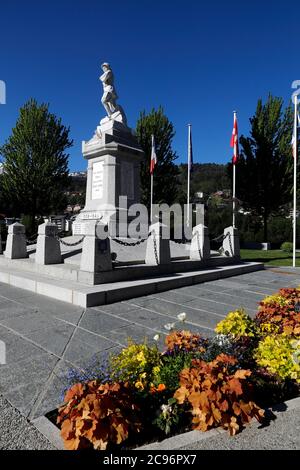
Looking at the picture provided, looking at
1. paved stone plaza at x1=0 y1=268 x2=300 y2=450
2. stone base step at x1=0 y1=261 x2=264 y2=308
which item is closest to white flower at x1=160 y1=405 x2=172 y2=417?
paved stone plaza at x1=0 y1=268 x2=300 y2=450

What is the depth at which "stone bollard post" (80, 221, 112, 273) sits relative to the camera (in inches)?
296

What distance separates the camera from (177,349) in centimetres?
330

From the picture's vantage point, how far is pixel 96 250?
751 cm

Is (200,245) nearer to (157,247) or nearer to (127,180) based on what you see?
(157,247)

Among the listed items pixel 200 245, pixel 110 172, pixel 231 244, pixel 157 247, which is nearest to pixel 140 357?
pixel 157 247

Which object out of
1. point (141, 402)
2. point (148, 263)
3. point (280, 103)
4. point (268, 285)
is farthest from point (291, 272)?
point (280, 103)

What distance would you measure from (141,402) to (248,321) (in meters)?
1.95

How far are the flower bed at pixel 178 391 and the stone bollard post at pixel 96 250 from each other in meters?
4.39

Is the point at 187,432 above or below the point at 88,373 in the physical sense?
below

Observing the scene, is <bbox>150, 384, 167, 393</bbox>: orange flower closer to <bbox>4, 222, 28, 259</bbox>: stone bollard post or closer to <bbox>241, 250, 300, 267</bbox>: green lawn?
<bbox>4, 222, 28, 259</bbox>: stone bollard post

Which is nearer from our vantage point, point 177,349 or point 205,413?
point 205,413

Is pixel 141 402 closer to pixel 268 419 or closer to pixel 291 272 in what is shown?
pixel 268 419

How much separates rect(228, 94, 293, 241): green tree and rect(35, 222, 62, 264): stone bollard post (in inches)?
877

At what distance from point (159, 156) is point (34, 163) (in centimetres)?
1217
